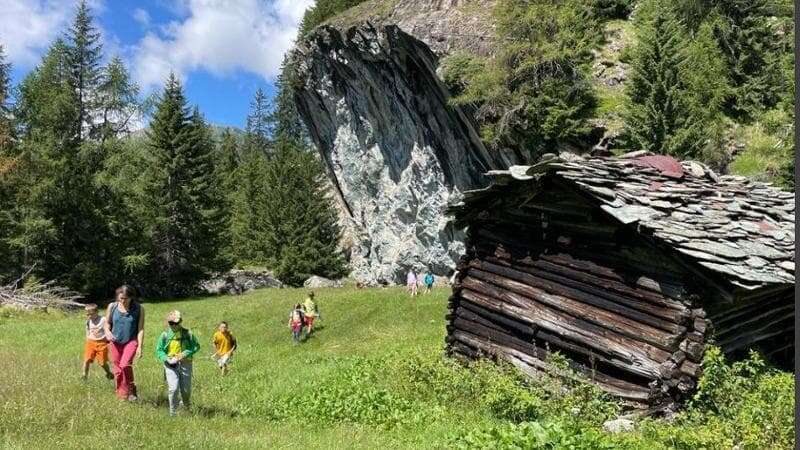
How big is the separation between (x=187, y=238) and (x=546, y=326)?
124ft

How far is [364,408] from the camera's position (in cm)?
1095

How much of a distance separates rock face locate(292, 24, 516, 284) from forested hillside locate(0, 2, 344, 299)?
6.97 metres

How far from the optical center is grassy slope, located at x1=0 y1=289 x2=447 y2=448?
7551mm

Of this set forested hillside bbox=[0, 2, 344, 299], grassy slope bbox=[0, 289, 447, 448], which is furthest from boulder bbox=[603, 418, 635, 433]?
forested hillside bbox=[0, 2, 344, 299]

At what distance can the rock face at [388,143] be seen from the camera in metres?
41.1

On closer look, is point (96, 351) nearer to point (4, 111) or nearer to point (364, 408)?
point (364, 408)

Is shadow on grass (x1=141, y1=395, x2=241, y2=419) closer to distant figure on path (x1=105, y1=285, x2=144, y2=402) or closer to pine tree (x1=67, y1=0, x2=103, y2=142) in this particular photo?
distant figure on path (x1=105, y1=285, x2=144, y2=402)

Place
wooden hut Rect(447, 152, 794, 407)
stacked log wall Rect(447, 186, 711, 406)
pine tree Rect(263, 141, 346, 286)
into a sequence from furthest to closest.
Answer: pine tree Rect(263, 141, 346, 286) → stacked log wall Rect(447, 186, 711, 406) → wooden hut Rect(447, 152, 794, 407)

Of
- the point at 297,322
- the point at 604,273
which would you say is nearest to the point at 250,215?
the point at 297,322

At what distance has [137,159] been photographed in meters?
47.5

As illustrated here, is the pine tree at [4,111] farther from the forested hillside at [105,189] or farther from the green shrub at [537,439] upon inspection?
the green shrub at [537,439]

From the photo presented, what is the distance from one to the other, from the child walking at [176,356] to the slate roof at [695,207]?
→ 7097 millimetres

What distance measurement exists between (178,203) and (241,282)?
11.0 meters

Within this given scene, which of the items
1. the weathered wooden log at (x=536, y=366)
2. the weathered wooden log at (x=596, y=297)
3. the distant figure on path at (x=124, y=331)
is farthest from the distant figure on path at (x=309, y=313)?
the distant figure on path at (x=124, y=331)
